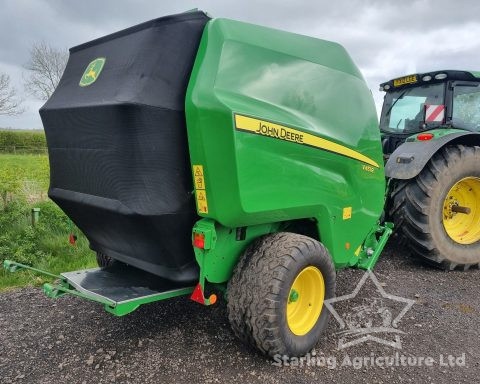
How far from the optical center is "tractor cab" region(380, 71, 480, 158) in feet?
15.6

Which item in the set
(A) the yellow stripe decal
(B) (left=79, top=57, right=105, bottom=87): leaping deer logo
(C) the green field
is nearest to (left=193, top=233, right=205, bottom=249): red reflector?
(A) the yellow stripe decal

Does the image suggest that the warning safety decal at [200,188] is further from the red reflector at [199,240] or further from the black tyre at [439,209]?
the black tyre at [439,209]


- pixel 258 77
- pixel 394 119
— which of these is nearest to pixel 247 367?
pixel 258 77

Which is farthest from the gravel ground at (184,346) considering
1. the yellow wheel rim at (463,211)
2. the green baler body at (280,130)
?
the yellow wheel rim at (463,211)

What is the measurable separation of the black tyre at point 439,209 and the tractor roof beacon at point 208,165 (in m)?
1.47

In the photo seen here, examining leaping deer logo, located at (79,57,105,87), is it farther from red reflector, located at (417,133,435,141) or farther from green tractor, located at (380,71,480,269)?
red reflector, located at (417,133,435,141)

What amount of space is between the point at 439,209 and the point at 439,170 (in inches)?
15.3

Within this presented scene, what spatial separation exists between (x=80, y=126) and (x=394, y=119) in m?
4.04

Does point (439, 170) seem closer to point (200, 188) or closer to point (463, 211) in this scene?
point (463, 211)

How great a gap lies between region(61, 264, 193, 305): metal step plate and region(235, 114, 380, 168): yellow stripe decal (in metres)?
1.12

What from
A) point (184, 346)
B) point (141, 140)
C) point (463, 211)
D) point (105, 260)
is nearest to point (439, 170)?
point (463, 211)

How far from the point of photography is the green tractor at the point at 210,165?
241 centimetres

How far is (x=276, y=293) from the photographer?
254 centimetres

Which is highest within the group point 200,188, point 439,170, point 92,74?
point 92,74
